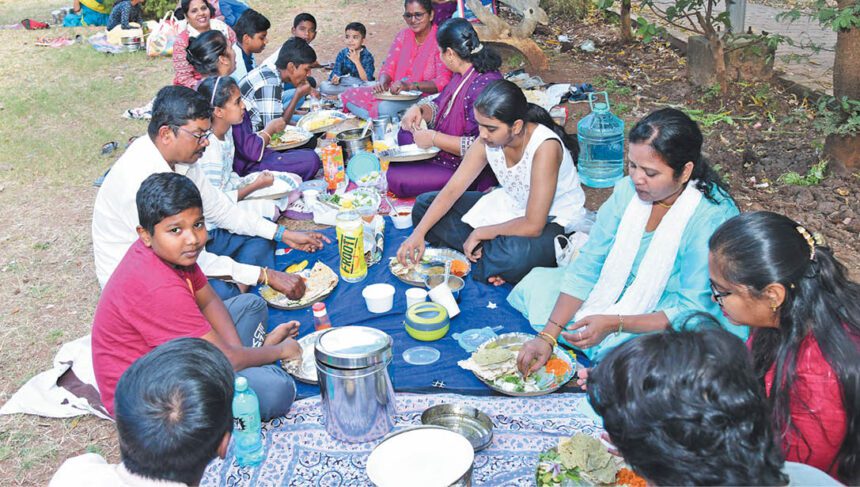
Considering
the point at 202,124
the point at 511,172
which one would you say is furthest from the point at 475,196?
the point at 202,124

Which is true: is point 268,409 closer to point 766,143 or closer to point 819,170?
point 819,170

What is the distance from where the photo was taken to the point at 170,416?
1.82 m

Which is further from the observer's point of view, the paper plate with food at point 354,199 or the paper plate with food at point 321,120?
the paper plate with food at point 321,120

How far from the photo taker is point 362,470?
2785mm

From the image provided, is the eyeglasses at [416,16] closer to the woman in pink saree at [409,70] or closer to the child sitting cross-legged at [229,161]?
the woman in pink saree at [409,70]

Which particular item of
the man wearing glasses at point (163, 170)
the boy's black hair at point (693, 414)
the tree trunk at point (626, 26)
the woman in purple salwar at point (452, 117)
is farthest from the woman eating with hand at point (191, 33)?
the boy's black hair at point (693, 414)

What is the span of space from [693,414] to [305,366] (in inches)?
86.0

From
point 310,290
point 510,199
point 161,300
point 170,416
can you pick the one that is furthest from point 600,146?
point 170,416

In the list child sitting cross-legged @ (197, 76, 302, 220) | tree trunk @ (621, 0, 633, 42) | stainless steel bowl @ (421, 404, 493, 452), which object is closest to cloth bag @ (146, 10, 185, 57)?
child sitting cross-legged @ (197, 76, 302, 220)

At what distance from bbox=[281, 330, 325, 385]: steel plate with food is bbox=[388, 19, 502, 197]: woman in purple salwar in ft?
6.39

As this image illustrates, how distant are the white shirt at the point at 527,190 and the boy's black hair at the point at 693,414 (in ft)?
7.84

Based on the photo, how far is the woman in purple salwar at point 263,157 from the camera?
535 centimetres

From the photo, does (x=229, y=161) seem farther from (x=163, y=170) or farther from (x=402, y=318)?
(x=402, y=318)

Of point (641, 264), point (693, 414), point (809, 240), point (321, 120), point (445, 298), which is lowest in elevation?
point (445, 298)
